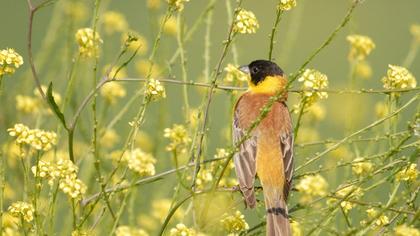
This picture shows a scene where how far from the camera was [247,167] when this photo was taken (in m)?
4.73

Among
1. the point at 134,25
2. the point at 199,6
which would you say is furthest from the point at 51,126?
the point at 199,6

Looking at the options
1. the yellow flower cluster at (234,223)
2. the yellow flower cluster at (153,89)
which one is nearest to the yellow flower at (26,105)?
the yellow flower cluster at (153,89)

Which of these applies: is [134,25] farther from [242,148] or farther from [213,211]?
[213,211]

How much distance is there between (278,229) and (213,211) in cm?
40

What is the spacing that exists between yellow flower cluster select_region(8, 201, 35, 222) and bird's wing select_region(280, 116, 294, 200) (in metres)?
1.45

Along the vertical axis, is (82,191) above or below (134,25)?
below

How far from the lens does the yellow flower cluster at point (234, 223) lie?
389 centimetres

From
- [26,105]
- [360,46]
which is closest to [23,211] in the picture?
[26,105]

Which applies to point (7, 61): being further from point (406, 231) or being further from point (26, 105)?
point (406, 231)

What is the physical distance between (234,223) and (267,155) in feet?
3.29

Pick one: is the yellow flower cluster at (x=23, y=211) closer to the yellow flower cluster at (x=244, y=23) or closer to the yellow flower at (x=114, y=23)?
the yellow flower cluster at (x=244, y=23)

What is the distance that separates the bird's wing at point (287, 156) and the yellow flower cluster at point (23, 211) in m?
1.45

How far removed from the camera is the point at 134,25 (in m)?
13.2

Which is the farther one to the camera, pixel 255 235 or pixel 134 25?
pixel 134 25
